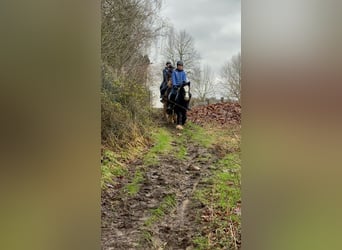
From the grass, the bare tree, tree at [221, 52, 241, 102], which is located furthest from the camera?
the bare tree

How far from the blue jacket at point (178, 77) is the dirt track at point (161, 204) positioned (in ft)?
0.89

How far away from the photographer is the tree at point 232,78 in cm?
174

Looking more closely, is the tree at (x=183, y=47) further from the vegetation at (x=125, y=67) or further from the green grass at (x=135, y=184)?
the green grass at (x=135, y=184)

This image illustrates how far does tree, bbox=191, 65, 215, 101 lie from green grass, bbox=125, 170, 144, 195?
1.87 feet

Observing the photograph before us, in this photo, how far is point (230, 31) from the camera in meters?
1.75

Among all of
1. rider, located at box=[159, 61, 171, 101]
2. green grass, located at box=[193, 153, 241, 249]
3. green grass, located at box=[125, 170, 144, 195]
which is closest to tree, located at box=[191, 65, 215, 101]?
rider, located at box=[159, 61, 171, 101]

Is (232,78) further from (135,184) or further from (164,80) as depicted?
(135,184)

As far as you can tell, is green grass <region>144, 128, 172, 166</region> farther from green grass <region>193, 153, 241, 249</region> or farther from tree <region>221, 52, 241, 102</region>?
tree <region>221, 52, 241, 102</region>

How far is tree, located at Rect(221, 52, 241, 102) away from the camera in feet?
5.70

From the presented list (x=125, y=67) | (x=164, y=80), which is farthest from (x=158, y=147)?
(x=125, y=67)

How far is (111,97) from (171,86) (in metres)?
0.37
